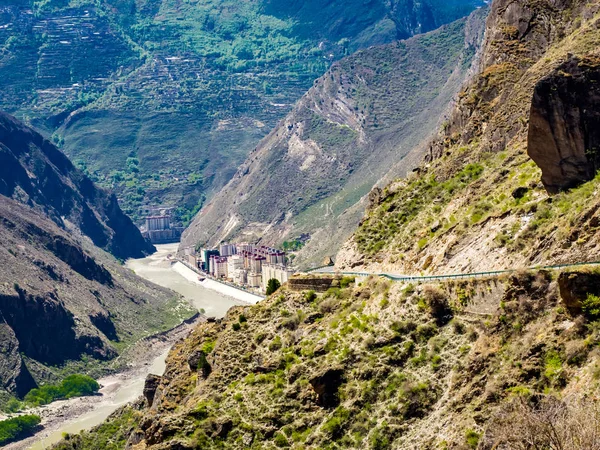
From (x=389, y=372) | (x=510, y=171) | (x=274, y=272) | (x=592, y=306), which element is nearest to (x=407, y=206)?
(x=510, y=171)

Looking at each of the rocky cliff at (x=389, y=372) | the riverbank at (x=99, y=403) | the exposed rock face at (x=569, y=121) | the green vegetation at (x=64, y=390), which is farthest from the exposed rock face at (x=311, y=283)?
the green vegetation at (x=64, y=390)

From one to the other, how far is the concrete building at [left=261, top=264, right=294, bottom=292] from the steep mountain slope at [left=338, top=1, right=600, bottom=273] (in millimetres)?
107231

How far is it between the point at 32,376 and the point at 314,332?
9873cm

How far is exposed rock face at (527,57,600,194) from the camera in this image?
42.7 m

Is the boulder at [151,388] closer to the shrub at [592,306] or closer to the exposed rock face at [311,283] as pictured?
the exposed rock face at [311,283]

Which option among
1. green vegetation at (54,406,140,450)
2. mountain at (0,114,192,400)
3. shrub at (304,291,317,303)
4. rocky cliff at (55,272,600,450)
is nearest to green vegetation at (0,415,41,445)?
mountain at (0,114,192,400)

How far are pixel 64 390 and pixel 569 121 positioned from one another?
103 meters

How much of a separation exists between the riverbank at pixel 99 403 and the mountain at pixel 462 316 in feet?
171

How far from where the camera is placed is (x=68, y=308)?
17050cm

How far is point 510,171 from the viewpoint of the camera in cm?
5084

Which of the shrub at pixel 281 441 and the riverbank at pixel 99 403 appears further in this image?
the riverbank at pixel 99 403

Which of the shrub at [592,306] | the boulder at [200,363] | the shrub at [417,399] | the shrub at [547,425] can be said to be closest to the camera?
the shrub at [547,425]

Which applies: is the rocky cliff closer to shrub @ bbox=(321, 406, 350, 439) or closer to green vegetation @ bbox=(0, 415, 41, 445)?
shrub @ bbox=(321, 406, 350, 439)

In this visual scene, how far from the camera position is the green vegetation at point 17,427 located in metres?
113
